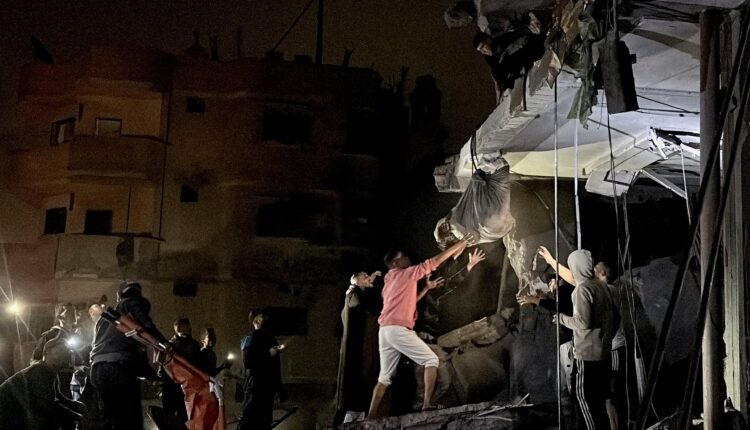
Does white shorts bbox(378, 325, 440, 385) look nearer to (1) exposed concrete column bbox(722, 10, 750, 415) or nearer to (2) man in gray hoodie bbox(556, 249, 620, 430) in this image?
(2) man in gray hoodie bbox(556, 249, 620, 430)

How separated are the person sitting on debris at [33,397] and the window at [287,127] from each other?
2081cm

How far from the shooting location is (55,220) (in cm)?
2712

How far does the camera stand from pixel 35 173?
27.0 meters

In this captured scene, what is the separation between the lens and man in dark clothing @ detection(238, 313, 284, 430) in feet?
30.8

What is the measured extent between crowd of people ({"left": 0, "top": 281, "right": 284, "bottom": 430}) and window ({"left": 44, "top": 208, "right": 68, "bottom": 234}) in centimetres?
1701

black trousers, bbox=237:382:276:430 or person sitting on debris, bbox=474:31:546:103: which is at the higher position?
person sitting on debris, bbox=474:31:546:103

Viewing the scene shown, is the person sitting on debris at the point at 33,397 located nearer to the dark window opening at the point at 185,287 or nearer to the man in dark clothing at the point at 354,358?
the man in dark clothing at the point at 354,358

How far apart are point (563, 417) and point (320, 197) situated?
19.9 m

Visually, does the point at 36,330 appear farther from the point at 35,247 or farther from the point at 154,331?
the point at 154,331

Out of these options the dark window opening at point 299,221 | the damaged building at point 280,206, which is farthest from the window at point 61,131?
the dark window opening at point 299,221

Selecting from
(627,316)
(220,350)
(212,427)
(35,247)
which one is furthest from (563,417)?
(35,247)

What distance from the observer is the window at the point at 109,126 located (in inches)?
1053

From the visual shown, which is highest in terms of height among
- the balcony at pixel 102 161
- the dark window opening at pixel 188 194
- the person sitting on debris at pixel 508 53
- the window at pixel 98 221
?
the balcony at pixel 102 161

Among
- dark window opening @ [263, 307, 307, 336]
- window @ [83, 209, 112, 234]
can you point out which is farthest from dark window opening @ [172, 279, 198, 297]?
window @ [83, 209, 112, 234]
